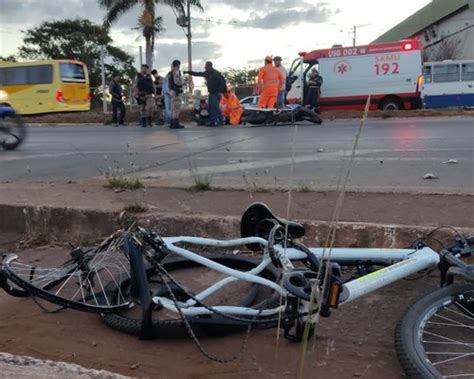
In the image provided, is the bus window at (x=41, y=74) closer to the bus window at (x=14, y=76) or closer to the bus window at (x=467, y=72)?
the bus window at (x=14, y=76)

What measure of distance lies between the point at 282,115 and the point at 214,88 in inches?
98.5

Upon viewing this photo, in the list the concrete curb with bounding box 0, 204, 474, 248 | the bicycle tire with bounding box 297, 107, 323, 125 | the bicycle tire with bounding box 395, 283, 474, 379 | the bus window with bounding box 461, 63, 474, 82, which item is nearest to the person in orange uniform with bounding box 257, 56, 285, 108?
the bicycle tire with bounding box 297, 107, 323, 125

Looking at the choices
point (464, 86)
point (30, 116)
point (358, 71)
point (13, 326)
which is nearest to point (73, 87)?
point (30, 116)

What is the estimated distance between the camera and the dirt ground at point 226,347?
245 cm

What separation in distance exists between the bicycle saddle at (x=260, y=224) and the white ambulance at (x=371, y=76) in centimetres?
2019

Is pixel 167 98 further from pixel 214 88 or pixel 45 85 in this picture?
pixel 45 85

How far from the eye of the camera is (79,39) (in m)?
53.6

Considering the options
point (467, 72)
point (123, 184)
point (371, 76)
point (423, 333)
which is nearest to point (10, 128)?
point (123, 184)

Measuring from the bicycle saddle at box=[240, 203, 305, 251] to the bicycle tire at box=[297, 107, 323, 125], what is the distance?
41.4 ft

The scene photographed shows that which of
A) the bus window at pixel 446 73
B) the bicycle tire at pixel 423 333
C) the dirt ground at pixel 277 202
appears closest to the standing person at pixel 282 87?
the bus window at pixel 446 73

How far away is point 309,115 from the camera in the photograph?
15453mm

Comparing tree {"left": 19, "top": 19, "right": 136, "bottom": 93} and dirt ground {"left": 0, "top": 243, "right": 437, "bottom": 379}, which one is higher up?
tree {"left": 19, "top": 19, "right": 136, "bottom": 93}

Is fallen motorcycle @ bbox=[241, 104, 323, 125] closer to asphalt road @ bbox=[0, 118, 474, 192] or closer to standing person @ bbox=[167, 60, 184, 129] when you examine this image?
standing person @ bbox=[167, 60, 184, 129]

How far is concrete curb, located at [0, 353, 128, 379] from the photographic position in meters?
2.15
